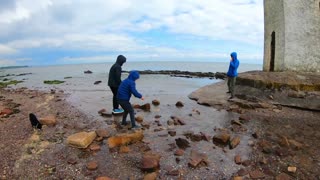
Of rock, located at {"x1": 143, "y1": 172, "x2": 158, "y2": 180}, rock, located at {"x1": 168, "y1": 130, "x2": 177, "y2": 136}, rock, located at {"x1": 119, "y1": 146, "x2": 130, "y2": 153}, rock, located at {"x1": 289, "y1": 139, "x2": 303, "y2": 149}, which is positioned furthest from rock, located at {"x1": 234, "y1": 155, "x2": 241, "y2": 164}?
rock, located at {"x1": 119, "y1": 146, "x2": 130, "y2": 153}

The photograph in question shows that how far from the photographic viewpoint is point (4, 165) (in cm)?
684

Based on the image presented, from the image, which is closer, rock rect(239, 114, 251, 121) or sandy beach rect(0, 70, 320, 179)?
sandy beach rect(0, 70, 320, 179)

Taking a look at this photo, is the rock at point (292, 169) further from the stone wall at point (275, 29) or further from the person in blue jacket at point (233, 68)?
the stone wall at point (275, 29)

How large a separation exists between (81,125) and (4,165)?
3.53 m

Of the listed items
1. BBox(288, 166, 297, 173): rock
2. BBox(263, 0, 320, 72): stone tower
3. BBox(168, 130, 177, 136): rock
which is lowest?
BBox(288, 166, 297, 173): rock

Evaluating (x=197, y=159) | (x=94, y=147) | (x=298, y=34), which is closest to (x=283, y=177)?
(x=197, y=159)

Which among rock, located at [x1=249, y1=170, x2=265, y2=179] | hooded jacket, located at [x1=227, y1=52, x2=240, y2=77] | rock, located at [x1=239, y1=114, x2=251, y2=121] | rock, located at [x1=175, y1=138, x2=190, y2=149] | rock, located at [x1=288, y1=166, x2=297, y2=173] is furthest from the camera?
hooded jacket, located at [x1=227, y1=52, x2=240, y2=77]

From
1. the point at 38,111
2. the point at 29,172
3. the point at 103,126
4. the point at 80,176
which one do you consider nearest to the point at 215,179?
the point at 80,176

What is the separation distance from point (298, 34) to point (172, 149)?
41.5ft

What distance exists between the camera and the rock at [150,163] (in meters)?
6.59

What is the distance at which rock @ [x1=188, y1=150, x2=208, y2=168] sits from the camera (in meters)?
6.82

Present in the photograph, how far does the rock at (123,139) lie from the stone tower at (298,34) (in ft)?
40.2

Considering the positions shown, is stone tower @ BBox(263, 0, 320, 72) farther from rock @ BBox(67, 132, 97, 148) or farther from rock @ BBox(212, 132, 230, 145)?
rock @ BBox(67, 132, 97, 148)

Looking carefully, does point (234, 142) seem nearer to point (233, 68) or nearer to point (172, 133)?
point (172, 133)
